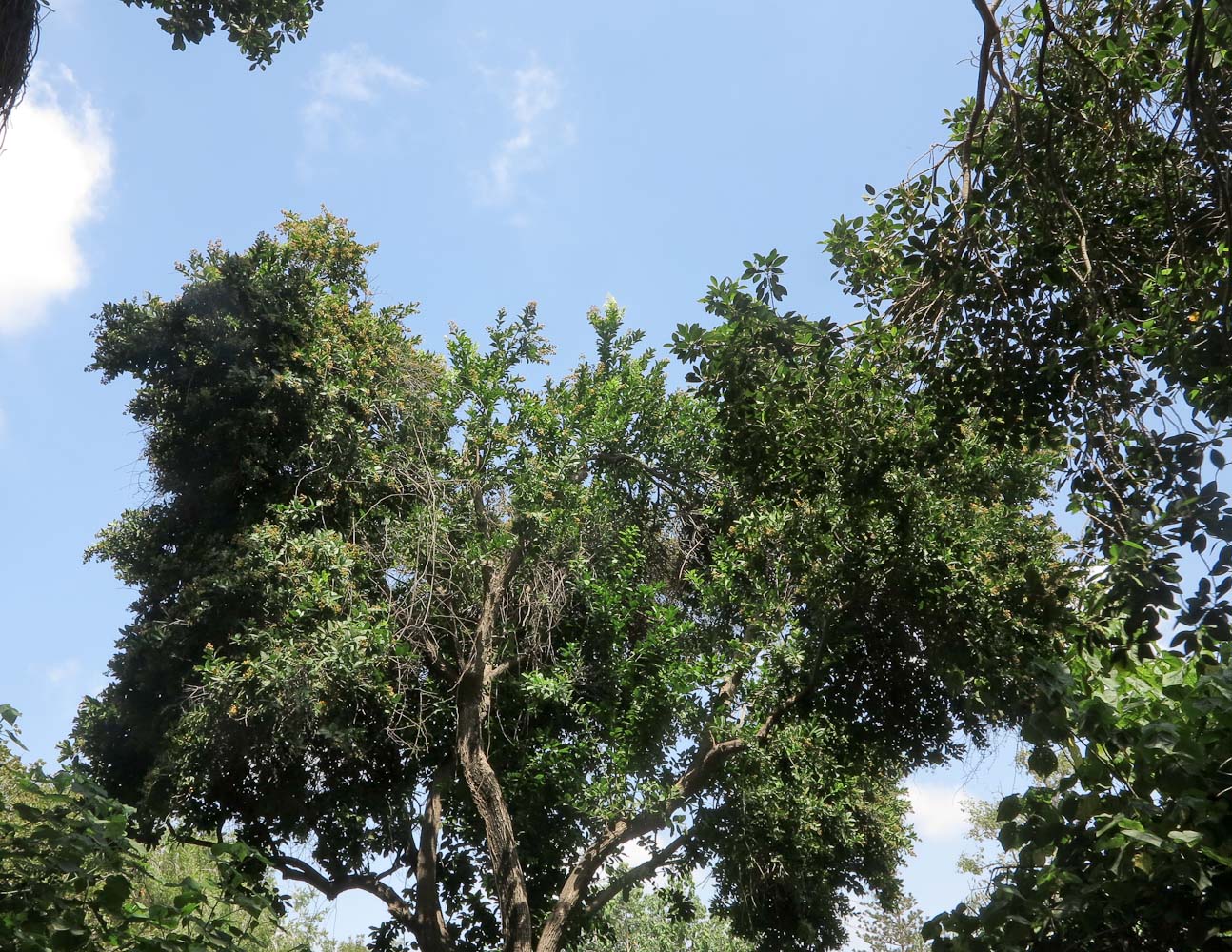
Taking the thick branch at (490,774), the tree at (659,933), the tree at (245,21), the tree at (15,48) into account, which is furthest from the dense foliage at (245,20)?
the tree at (659,933)

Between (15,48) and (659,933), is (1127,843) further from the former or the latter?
(659,933)

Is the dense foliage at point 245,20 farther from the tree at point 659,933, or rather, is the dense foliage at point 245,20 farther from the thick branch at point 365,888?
the tree at point 659,933

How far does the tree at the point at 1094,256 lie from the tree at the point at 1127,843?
0.38 metres

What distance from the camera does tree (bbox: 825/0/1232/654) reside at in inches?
163

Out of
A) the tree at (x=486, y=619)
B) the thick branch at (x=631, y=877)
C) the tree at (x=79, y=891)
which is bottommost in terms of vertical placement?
the tree at (x=79, y=891)

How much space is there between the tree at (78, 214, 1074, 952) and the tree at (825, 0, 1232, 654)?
3.56 meters

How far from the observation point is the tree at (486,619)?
1054cm

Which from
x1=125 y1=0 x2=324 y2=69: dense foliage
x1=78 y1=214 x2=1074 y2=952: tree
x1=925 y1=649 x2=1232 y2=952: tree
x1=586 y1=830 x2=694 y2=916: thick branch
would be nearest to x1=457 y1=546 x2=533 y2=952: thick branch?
x1=78 y1=214 x2=1074 y2=952: tree

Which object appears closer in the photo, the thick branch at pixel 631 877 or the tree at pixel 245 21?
the tree at pixel 245 21

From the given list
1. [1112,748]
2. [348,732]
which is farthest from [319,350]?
[1112,748]

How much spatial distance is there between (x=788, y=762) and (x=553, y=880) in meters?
3.48

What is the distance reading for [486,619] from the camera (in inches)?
432

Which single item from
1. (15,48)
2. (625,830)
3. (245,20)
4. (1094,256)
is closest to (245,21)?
(245,20)

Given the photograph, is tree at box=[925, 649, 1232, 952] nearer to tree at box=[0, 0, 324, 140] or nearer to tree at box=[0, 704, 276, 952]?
tree at box=[0, 704, 276, 952]
